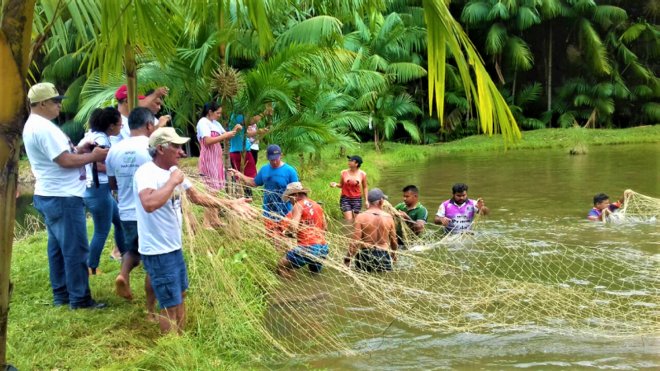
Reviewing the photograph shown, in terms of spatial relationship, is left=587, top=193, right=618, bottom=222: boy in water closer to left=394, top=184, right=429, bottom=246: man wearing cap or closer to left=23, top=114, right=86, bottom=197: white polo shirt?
left=394, top=184, right=429, bottom=246: man wearing cap

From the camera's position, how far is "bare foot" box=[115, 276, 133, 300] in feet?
16.0

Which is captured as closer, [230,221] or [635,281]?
[230,221]

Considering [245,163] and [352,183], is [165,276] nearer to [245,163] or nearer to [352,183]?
[245,163]

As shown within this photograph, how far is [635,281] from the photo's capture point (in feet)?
22.2

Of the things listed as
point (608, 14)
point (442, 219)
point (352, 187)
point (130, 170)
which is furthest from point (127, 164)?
point (608, 14)

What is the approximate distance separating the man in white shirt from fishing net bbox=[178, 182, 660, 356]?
466 millimetres

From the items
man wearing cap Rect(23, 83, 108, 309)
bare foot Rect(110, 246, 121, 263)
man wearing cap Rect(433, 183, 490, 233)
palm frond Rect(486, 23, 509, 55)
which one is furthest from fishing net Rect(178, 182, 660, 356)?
palm frond Rect(486, 23, 509, 55)

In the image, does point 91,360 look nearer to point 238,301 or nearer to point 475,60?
point 238,301

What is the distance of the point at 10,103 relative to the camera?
2.95 meters

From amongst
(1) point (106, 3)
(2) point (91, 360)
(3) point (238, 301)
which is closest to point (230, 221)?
(3) point (238, 301)

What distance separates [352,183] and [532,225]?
9.53 feet

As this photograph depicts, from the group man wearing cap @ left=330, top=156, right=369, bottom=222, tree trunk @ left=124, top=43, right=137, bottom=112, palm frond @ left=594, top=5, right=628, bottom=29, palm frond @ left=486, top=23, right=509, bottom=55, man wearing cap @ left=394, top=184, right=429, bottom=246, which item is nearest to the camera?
tree trunk @ left=124, top=43, right=137, bottom=112

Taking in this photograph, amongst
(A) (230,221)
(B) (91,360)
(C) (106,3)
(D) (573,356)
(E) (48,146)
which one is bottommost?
(D) (573,356)

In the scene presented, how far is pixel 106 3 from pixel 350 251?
3.48m
